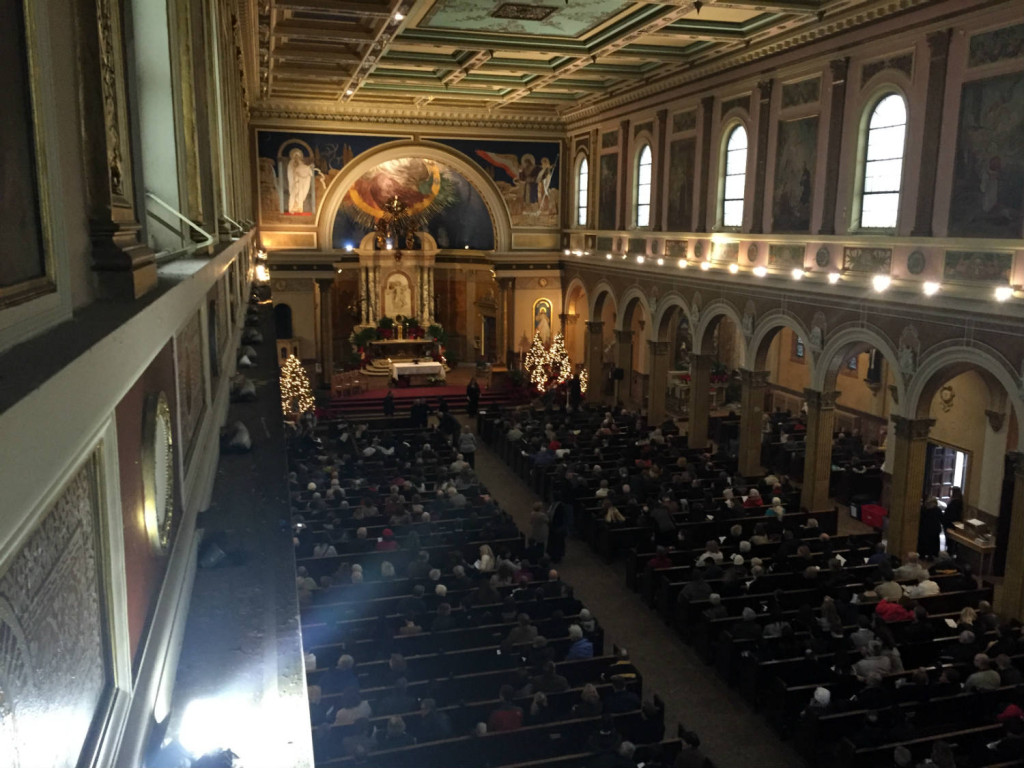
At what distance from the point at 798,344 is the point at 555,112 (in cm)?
1198

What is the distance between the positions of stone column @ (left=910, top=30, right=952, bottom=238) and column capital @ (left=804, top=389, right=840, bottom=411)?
4.02 metres

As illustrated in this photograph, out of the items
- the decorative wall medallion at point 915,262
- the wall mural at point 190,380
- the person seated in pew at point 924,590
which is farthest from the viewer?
the decorative wall medallion at point 915,262

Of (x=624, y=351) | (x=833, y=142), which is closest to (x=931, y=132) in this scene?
(x=833, y=142)

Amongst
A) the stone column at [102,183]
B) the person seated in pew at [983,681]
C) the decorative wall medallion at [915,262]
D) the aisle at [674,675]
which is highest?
the stone column at [102,183]

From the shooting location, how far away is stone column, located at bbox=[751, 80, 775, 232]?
19.5m

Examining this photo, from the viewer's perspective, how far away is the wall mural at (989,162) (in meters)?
13.3

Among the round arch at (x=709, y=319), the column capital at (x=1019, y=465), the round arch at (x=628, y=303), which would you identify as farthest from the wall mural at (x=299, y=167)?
the column capital at (x=1019, y=465)

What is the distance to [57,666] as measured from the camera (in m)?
2.03

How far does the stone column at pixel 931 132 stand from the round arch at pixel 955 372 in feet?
7.14

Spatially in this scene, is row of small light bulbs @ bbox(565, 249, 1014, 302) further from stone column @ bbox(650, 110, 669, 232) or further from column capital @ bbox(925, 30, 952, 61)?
column capital @ bbox(925, 30, 952, 61)

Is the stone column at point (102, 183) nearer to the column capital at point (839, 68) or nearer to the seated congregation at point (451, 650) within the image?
the seated congregation at point (451, 650)

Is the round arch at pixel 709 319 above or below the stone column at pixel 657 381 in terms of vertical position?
above

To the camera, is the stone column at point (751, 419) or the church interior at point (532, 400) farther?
the stone column at point (751, 419)

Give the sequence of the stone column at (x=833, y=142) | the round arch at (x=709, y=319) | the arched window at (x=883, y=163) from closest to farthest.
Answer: the arched window at (x=883, y=163) → the stone column at (x=833, y=142) → the round arch at (x=709, y=319)
